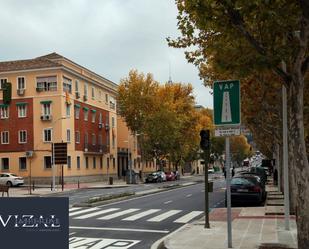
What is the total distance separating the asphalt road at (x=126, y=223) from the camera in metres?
14.1

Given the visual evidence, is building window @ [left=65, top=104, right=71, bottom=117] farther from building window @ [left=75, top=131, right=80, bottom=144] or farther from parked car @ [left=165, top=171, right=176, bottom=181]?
parked car @ [left=165, top=171, right=176, bottom=181]

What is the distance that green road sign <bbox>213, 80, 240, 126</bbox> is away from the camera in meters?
12.4

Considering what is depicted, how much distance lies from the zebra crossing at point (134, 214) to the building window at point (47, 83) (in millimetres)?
39165

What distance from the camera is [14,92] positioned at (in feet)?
210

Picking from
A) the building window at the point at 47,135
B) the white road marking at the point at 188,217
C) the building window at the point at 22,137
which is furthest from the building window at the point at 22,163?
the white road marking at the point at 188,217

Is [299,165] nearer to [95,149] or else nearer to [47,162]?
[47,162]

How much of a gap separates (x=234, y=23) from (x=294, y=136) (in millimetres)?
2432

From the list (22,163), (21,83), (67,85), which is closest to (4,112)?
(21,83)

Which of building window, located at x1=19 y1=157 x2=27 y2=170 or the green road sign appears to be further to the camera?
building window, located at x1=19 y1=157 x2=27 y2=170

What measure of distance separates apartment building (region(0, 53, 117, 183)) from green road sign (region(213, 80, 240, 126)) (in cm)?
4812

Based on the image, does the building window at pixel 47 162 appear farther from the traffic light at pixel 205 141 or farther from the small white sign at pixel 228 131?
the small white sign at pixel 228 131

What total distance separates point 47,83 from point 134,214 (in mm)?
43001

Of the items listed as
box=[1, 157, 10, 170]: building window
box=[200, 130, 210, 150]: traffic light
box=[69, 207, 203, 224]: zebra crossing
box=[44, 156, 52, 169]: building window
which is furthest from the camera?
box=[1, 157, 10, 170]: building window

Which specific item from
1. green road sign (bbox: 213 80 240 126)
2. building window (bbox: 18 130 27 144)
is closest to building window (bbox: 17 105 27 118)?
building window (bbox: 18 130 27 144)
